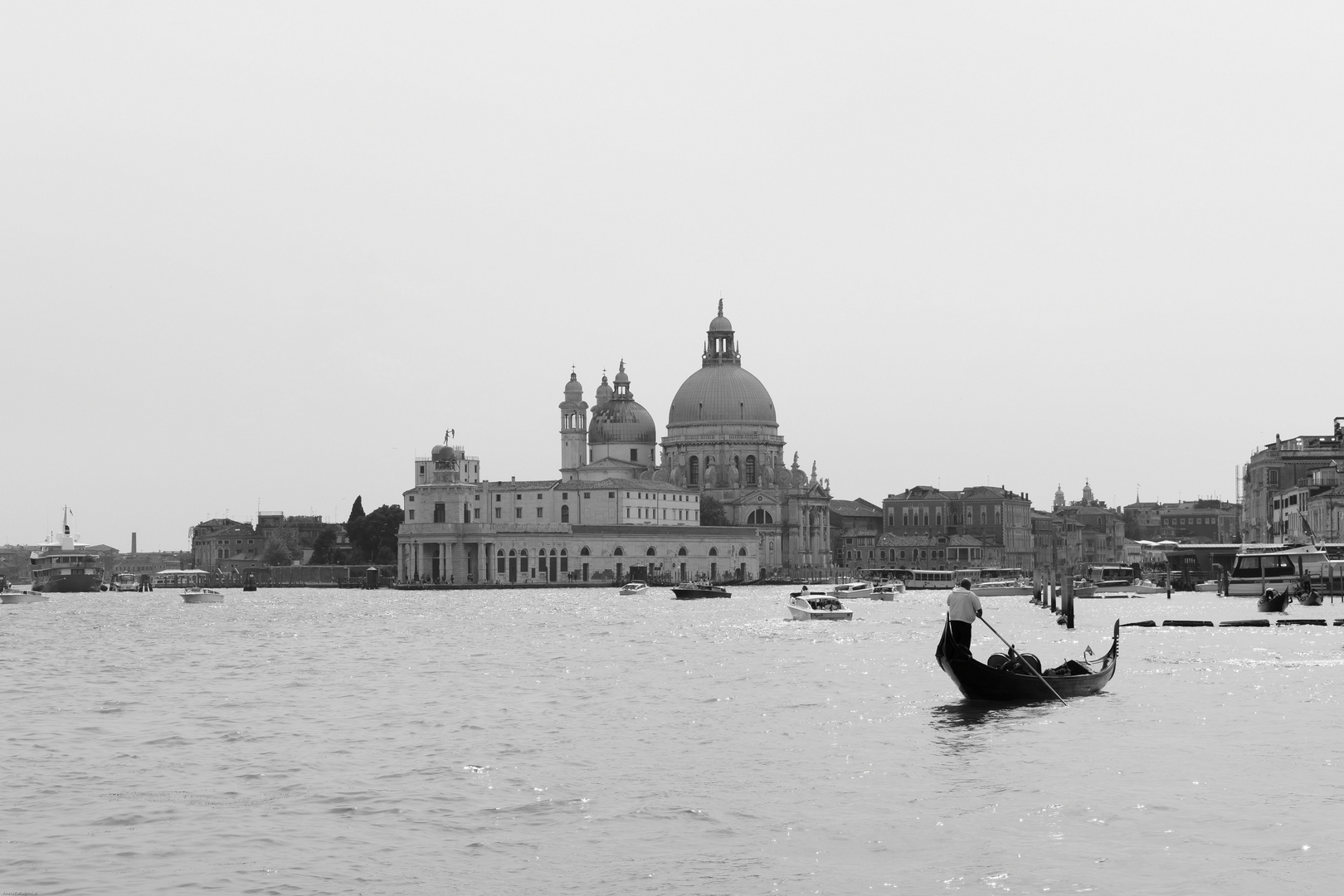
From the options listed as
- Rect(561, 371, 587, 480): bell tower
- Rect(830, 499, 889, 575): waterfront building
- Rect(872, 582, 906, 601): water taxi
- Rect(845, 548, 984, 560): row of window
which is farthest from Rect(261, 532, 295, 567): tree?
Rect(872, 582, 906, 601): water taxi

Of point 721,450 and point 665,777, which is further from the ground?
point 721,450

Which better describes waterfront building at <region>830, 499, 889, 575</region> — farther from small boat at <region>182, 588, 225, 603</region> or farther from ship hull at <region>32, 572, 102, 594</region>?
small boat at <region>182, 588, 225, 603</region>

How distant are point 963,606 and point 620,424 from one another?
145 metres

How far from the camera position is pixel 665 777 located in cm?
2297

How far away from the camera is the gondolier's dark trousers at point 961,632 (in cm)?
2989

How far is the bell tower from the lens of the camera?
555 ft

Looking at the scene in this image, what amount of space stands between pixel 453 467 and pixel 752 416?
32089 mm

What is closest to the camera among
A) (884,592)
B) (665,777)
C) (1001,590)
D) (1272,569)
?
(665,777)

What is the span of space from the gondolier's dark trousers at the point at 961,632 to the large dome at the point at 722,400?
141396 mm

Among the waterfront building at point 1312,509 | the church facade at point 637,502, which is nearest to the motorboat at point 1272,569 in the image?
the waterfront building at point 1312,509

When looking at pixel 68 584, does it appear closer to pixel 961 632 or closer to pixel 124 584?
pixel 124 584

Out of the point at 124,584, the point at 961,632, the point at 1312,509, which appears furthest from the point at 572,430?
the point at 961,632

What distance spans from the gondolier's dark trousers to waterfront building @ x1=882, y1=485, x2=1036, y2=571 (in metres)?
143

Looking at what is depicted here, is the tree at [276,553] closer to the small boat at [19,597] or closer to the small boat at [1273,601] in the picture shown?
the small boat at [19,597]
